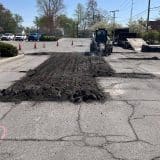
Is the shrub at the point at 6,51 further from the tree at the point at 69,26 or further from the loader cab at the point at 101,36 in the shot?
the tree at the point at 69,26

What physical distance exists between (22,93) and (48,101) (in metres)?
1.17

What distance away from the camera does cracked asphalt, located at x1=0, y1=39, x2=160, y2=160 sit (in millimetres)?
6395

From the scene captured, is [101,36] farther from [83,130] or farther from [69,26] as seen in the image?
[69,26]

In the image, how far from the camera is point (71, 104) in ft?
34.5

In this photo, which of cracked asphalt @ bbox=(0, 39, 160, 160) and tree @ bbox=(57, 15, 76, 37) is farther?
tree @ bbox=(57, 15, 76, 37)

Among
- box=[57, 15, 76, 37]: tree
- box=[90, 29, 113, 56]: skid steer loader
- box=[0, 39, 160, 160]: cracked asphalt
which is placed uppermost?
box=[0, 39, 160, 160]: cracked asphalt

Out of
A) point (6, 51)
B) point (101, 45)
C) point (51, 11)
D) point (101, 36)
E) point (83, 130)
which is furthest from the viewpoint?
point (51, 11)

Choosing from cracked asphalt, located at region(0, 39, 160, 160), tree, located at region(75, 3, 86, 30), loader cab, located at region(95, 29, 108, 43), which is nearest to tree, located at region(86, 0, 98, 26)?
tree, located at region(75, 3, 86, 30)

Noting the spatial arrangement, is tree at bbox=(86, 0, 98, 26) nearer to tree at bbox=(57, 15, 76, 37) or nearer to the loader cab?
tree at bbox=(57, 15, 76, 37)

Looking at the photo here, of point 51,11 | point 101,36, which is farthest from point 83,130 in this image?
point 51,11

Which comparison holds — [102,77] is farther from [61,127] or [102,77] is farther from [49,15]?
[49,15]

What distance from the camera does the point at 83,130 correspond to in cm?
783

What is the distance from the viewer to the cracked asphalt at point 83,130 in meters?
6.39

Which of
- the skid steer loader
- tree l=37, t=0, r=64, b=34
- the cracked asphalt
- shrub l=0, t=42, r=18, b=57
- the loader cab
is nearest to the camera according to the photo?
the cracked asphalt
